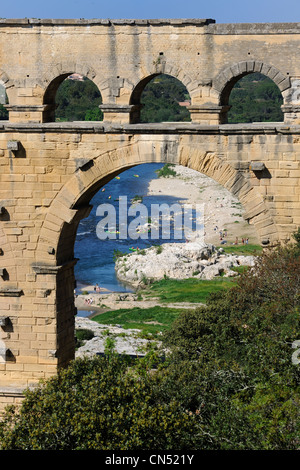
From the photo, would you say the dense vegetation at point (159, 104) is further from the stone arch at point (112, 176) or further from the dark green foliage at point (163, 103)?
the stone arch at point (112, 176)

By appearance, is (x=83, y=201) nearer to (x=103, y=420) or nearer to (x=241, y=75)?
(x=241, y=75)

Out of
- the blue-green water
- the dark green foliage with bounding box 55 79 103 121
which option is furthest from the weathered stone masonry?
the dark green foliage with bounding box 55 79 103 121

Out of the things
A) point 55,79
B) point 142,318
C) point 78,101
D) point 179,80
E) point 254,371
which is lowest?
point 142,318

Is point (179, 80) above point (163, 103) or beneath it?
beneath

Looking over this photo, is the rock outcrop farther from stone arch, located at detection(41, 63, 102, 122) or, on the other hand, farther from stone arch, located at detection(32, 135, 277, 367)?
stone arch, located at detection(41, 63, 102, 122)

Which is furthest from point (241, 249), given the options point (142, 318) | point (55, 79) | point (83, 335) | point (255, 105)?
point (55, 79)

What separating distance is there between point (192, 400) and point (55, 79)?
21.0ft

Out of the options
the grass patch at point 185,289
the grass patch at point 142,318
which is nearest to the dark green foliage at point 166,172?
the grass patch at point 185,289

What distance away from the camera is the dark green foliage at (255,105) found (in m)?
60.1

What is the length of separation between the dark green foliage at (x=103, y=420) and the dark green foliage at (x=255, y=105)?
1693 inches

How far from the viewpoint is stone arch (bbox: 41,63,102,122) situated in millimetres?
15000

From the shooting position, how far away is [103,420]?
11.6m

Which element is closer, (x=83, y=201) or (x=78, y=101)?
(x=83, y=201)

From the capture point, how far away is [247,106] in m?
65.1
